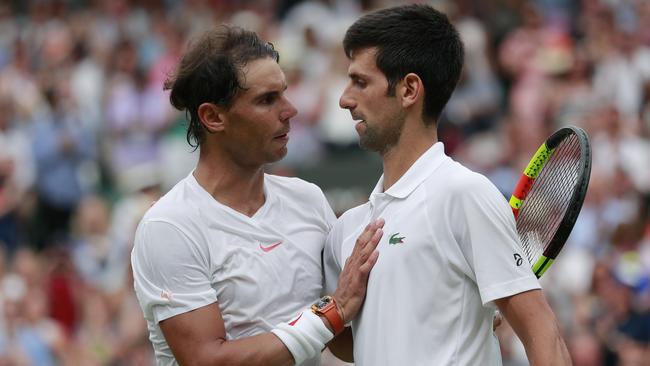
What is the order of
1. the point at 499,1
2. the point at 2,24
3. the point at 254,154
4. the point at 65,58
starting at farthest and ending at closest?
the point at 2,24
the point at 65,58
the point at 499,1
the point at 254,154

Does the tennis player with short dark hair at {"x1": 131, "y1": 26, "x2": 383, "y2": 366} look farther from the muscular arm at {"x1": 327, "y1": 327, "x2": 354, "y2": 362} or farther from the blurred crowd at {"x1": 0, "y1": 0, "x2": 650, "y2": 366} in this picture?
the blurred crowd at {"x1": 0, "y1": 0, "x2": 650, "y2": 366}

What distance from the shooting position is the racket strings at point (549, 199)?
4.97 metres

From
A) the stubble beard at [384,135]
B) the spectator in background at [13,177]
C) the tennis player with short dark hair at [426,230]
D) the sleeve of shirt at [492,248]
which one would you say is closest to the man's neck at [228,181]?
the tennis player with short dark hair at [426,230]

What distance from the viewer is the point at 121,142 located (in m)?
13.7

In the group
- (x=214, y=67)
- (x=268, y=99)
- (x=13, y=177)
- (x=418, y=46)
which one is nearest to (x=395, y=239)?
(x=418, y=46)

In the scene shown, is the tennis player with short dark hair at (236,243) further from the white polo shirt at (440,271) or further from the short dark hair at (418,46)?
the short dark hair at (418,46)

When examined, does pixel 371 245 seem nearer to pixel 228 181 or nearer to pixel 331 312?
pixel 331 312

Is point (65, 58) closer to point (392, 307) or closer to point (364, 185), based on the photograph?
point (364, 185)

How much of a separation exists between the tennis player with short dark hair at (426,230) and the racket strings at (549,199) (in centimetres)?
45

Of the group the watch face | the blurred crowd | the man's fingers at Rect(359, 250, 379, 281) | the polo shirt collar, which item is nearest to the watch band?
the watch face

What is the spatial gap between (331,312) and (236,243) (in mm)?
454

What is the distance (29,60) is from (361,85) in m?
11.1

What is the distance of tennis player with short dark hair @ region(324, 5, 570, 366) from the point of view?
450 cm

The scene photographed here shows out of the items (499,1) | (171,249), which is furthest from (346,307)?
(499,1)
